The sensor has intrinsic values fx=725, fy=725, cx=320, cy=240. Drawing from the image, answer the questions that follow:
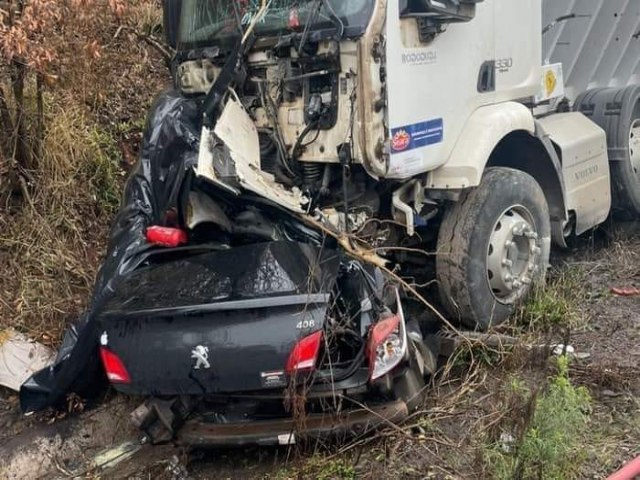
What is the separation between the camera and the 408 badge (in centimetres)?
368

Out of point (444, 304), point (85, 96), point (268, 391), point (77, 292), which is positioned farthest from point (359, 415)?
point (85, 96)

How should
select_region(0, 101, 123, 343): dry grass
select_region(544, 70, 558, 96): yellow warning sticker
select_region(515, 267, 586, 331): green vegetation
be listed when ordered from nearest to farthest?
1. select_region(515, 267, 586, 331): green vegetation
2. select_region(0, 101, 123, 343): dry grass
3. select_region(544, 70, 558, 96): yellow warning sticker

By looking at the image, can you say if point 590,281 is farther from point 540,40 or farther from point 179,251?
point 179,251

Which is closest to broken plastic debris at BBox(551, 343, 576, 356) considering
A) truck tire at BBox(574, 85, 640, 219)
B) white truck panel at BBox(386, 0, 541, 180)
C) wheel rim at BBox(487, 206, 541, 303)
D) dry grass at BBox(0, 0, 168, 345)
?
wheel rim at BBox(487, 206, 541, 303)

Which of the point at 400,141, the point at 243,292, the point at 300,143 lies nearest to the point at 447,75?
the point at 400,141

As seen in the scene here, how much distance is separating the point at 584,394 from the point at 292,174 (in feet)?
6.10

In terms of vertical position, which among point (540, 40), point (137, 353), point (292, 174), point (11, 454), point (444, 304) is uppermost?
point (540, 40)

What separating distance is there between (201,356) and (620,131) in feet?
13.8

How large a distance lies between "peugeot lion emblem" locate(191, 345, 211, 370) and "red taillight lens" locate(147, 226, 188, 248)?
89 cm

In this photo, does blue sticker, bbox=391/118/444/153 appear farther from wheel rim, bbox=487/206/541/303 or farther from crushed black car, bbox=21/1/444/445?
wheel rim, bbox=487/206/541/303

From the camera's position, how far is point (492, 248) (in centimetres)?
Answer: 429

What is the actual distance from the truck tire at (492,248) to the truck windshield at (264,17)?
4.22 feet

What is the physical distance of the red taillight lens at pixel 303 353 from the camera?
2928mm

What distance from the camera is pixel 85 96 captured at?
570 cm
